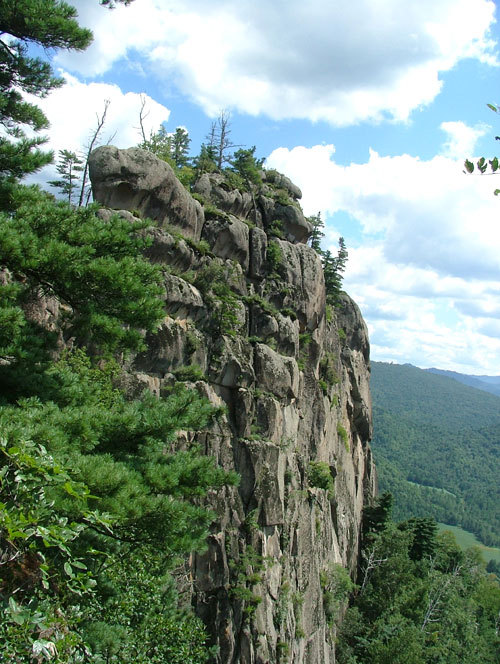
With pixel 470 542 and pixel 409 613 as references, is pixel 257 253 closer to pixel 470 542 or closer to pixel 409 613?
pixel 409 613

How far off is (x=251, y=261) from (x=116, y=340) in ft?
54.6

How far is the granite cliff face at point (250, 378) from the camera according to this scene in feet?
56.0

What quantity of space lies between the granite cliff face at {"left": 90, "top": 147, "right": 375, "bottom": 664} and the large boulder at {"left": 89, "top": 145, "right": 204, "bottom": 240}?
0.13 ft

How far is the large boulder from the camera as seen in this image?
60.6ft

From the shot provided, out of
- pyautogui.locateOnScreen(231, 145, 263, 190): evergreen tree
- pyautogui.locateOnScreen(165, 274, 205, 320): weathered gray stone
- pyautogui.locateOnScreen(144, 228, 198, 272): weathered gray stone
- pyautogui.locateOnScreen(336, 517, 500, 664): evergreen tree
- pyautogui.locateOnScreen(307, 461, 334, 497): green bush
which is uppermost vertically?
pyautogui.locateOnScreen(231, 145, 263, 190): evergreen tree

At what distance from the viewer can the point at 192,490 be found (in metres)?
8.46

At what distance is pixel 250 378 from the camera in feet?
65.9

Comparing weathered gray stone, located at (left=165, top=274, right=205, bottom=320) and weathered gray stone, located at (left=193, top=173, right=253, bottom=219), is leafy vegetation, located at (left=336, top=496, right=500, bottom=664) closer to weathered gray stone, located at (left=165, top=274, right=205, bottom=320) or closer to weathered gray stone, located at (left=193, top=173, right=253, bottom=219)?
weathered gray stone, located at (left=165, top=274, right=205, bottom=320)

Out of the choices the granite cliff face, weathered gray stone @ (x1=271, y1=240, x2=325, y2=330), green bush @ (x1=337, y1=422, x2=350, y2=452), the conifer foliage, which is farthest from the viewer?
green bush @ (x1=337, y1=422, x2=350, y2=452)

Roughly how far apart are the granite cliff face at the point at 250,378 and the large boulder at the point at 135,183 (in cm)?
4

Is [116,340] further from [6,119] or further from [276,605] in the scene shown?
[276,605]

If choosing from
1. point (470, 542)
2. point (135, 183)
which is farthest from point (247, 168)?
point (470, 542)

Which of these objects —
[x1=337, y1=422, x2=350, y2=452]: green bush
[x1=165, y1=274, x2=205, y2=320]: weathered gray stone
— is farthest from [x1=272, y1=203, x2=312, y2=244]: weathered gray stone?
[x1=337, y1=422, x2=350, y2=452]: green bush

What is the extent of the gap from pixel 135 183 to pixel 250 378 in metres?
8.83
